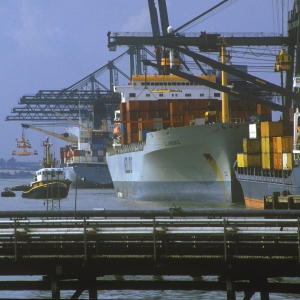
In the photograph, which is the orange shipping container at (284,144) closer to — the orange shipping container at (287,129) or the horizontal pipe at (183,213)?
the orange shipping container at (287,129)

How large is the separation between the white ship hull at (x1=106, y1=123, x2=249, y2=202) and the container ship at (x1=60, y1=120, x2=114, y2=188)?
49771 mm

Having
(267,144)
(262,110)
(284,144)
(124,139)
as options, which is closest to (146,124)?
(124,139)

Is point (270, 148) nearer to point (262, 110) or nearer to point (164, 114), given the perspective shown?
point (262, 110)

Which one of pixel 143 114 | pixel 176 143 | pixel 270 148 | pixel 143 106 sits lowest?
pixel 270 148

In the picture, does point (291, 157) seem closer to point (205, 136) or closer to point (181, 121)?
point (205, 136)

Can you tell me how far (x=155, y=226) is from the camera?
1545 centimetres

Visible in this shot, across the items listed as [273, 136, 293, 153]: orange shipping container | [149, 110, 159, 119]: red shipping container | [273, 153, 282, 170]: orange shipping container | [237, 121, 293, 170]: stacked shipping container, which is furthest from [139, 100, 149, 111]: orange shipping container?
[273, 136, 293, 153]: orange shipping container

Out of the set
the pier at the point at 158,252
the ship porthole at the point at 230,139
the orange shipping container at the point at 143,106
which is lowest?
the pier at the point at 158,252

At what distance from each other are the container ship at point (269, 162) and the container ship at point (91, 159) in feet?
197

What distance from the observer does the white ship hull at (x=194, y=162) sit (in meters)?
54.7

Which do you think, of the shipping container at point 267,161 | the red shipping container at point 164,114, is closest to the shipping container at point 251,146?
the shipping container at point 267,161

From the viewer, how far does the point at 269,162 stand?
1951 inches

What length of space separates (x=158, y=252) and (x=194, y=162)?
40.7 m

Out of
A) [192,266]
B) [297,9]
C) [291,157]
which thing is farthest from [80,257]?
[297,9]
